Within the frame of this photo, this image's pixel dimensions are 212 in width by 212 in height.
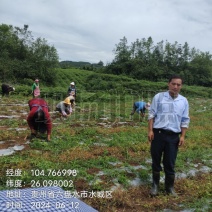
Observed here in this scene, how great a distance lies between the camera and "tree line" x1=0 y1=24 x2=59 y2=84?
36.0 meters

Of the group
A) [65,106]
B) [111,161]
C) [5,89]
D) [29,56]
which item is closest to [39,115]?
[111,161]

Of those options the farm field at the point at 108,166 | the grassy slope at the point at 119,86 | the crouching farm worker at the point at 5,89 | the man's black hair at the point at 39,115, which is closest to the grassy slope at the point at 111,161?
the farm field at the point at 108,166

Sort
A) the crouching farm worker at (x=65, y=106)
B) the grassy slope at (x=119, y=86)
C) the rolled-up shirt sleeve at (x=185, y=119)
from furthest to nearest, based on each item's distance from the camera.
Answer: the grassy slope at (x=119, y=86) → the crouching farm worker at (x=65, y=106) → the rolled-up shirt sleeve at (x=185, y=119)

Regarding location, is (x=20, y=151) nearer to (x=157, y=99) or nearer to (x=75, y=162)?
(x=75, y=162)

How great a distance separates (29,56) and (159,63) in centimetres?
2715

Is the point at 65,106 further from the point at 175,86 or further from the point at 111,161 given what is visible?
the point at 175,86

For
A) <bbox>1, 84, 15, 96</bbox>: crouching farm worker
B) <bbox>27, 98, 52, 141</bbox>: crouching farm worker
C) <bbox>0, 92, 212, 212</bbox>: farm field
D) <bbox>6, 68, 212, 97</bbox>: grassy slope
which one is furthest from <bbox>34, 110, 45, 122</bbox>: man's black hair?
<bbox>6, 68, 212, 97</bbox>: grassy slope

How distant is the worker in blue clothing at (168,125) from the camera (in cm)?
465

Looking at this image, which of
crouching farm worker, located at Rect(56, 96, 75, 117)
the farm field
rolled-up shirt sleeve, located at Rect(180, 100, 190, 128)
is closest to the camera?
the farm field

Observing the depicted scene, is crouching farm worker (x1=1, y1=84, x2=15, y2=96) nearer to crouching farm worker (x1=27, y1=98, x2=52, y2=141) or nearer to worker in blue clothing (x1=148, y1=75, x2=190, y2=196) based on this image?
crouching farm worker (x1=27, y1=98, x2=52, y2=141)

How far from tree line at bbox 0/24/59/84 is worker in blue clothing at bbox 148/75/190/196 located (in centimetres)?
3286

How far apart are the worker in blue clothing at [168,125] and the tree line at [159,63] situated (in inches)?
1722

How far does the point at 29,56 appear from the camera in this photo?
38.1 metres

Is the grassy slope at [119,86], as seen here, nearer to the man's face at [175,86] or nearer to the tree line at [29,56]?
the tree line at [29,56]
